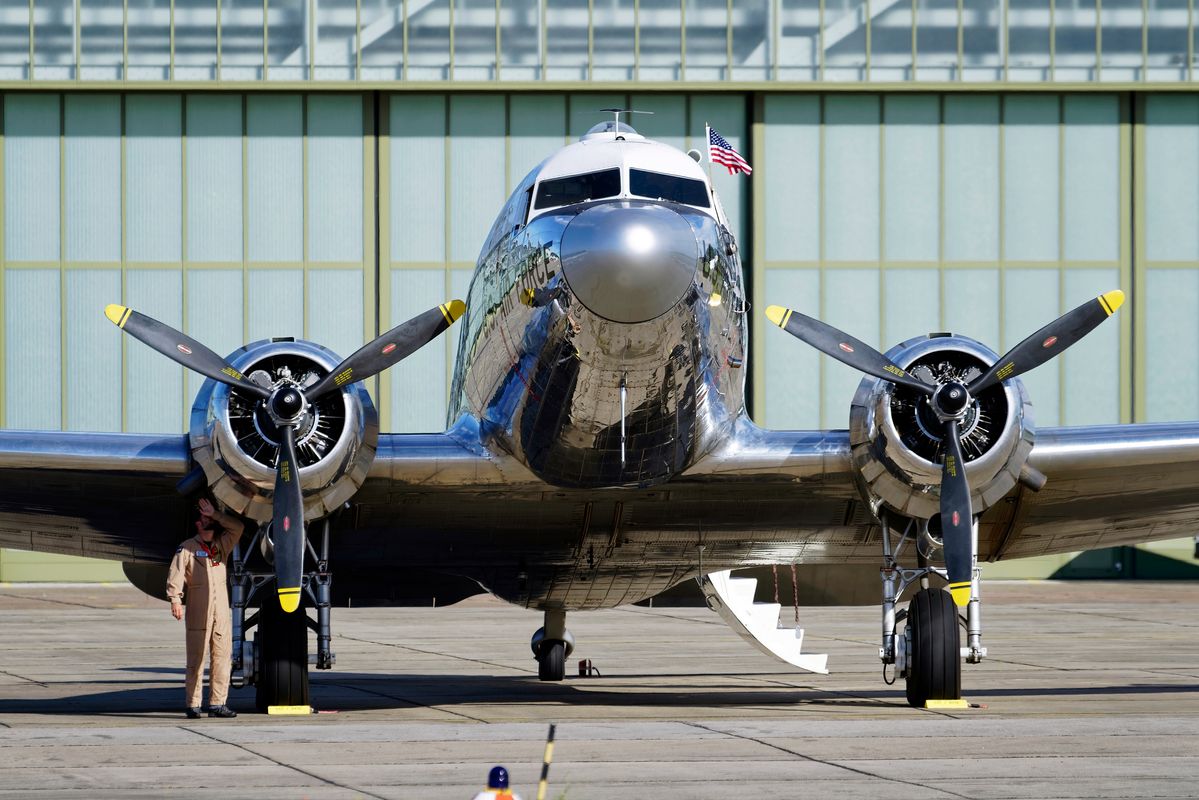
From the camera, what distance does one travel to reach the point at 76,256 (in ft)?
118

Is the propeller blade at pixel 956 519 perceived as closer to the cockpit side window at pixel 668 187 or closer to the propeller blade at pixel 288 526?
the cockpit side window at pixel 668 187

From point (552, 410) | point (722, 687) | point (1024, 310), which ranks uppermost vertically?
point (1024, 310)

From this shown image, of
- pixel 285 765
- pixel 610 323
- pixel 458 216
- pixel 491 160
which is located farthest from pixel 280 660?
pixel 491 160

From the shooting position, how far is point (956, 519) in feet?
43.6

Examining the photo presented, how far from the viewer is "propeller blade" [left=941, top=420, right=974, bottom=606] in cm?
1310

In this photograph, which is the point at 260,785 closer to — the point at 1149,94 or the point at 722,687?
the point at 722,687

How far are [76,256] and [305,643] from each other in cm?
2471

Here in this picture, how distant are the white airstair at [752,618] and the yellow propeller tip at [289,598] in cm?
471

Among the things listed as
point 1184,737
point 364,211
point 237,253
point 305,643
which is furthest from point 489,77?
point 1184,737

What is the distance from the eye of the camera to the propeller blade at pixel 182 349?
1291 centimetres

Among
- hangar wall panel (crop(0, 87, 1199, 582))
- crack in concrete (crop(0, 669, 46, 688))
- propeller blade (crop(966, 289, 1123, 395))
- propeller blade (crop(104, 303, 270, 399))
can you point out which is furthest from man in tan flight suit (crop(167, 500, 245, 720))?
hangar wall panel (crop(0, 87, 1199, 582))

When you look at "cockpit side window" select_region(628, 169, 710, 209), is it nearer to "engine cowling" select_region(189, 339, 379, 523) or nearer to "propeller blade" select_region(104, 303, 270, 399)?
"engine cowling" select_region(189, 339, 379, 523)

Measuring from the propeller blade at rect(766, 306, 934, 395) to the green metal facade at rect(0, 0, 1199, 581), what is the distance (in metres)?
22.2

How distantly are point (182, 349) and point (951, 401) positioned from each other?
20.8 feet
